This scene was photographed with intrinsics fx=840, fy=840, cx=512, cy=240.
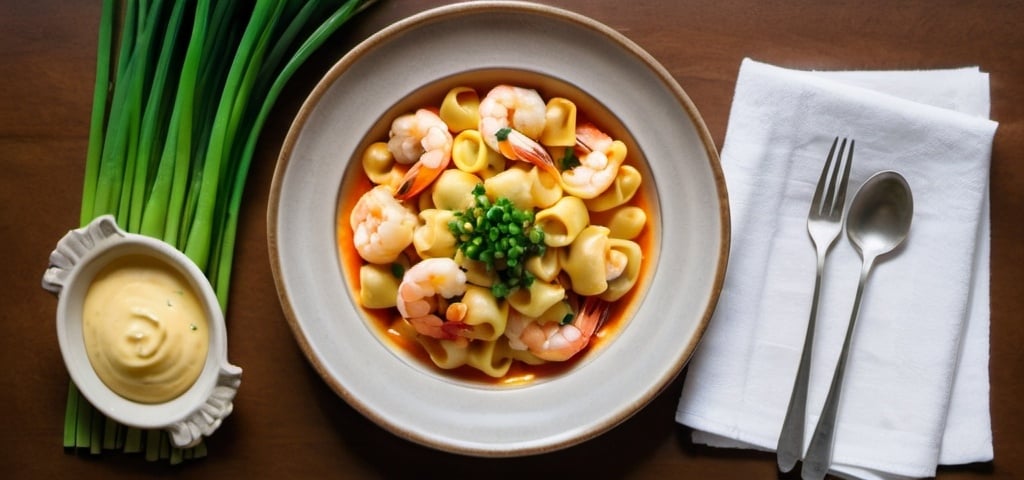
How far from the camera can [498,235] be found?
1.96 m

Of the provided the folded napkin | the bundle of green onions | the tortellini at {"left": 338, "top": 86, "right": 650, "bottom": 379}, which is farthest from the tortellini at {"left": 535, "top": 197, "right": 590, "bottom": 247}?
the bundle of green onions

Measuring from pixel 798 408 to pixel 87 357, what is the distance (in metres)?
1.79

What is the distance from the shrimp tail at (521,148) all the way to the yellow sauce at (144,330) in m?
0.85

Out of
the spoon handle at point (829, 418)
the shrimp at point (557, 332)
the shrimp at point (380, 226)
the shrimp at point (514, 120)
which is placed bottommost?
Result: the spoon handle at point (829, 418)

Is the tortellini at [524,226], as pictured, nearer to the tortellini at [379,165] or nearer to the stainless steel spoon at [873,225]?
the tortellini at [379,165]

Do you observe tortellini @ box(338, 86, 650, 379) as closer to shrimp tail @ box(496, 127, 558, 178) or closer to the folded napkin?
shrimp tail @ box(496, 127, 558, 178)

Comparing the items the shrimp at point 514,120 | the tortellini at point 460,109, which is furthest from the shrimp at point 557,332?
the tortellini at point 460,109

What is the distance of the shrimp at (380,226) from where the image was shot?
2.03 meters

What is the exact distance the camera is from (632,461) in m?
2.24

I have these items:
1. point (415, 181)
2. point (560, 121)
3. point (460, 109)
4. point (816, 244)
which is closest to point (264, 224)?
point (415, 181)

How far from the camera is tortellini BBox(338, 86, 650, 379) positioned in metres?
2.05

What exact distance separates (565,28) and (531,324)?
0.73 meters

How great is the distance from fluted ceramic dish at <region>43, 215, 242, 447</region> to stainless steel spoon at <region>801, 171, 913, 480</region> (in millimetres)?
1488

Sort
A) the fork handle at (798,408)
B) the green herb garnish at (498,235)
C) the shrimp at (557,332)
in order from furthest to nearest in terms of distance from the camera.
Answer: the fork handle at (798,408) < the shrimp at (557,332) < the green herb garnish at (498,235)
